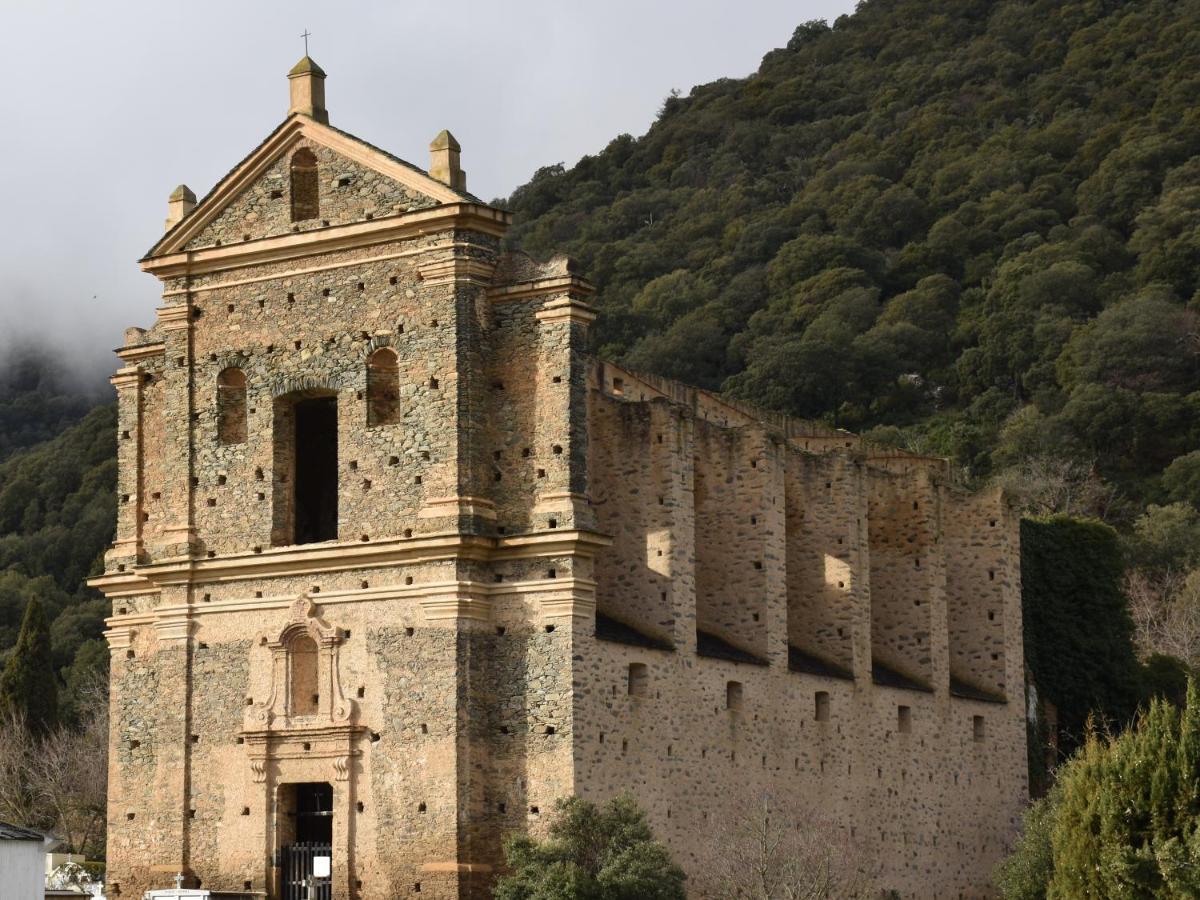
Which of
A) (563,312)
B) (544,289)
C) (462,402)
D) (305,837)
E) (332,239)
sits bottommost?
(305,837)

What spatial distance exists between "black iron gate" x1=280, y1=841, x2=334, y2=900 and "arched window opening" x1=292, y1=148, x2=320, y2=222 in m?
9.21

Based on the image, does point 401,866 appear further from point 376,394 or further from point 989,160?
point 989,160

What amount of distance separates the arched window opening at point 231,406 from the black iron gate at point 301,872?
20.1ft

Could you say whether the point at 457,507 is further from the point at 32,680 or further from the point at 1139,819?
the point at 32,680

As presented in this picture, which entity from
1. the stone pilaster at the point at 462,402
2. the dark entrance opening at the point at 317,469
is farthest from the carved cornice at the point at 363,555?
the dark entrance opening at the point at 317,469

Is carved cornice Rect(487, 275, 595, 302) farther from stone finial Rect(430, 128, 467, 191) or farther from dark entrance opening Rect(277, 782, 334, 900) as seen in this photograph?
dark entrance opening Rect(277, 782, 334, 900)

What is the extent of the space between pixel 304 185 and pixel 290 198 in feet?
1.38

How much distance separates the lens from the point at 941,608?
139ft

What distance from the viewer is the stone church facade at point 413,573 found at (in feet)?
107

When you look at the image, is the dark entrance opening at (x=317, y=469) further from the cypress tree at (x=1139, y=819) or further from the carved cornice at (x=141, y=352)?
the cypress tree at (x=1139, y=819)

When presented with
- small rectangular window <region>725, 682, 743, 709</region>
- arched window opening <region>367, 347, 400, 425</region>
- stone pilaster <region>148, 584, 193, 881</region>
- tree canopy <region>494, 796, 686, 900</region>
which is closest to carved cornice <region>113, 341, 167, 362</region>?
stone pilaster <region>148, 584, 193, 881</region>

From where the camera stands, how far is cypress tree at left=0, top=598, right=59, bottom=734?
56750 mm

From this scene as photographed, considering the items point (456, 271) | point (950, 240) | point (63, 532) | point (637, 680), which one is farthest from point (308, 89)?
point (950, 240)

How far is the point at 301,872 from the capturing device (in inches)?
1328
